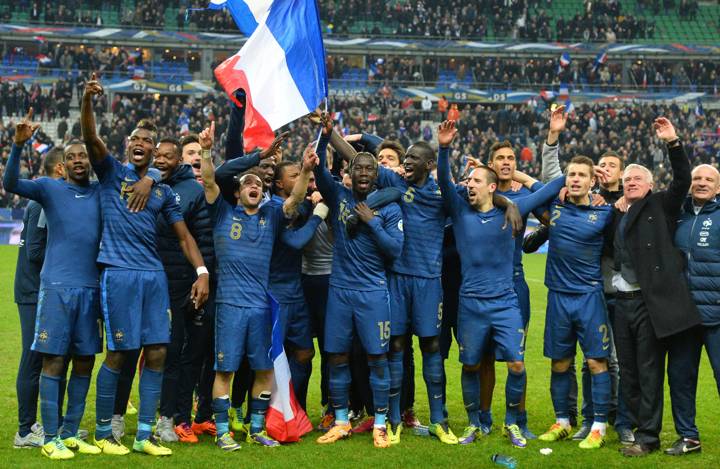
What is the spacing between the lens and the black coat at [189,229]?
8.30 m

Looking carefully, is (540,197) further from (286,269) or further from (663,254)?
(286,269)

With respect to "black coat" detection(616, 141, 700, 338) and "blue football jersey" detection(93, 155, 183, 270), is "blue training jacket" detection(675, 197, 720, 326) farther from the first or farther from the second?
"blue football jersey" detection(93, 155, 183, 270)

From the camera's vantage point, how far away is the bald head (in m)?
8.05

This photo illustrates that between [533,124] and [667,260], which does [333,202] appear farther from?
[533,124]

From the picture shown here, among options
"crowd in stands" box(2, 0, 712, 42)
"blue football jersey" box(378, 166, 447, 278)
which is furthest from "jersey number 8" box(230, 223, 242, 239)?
"crowd in stands" box(2, 0, 712, 42)

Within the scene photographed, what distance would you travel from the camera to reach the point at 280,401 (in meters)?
8.28

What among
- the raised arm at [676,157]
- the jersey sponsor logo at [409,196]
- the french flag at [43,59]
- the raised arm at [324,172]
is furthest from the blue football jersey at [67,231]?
the french flag at [43,59]

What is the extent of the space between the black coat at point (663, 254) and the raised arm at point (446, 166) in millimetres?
1559

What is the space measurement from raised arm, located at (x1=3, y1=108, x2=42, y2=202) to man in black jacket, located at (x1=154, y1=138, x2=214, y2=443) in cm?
122

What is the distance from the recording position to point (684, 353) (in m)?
8.02

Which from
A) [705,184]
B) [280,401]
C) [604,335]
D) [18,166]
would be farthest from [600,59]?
[18,166]

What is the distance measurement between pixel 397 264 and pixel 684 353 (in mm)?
2631

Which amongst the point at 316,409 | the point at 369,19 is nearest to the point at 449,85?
the point at 369,19

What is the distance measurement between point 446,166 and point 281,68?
1.85 metres
